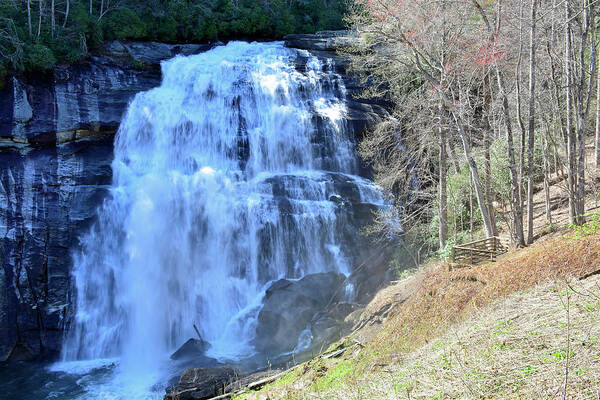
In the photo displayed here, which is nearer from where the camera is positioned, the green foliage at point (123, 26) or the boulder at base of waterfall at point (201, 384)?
the boulder at base of waterfall at point (201, 384)

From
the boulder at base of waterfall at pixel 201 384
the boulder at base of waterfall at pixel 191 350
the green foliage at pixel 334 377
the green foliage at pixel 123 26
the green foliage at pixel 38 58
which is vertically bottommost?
the boulder at base of waterfall at pixel 191 350

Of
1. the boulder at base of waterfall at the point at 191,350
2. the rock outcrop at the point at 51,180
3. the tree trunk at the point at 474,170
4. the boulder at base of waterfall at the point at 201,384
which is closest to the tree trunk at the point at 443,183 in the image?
the tree trunk at the point at 474,170

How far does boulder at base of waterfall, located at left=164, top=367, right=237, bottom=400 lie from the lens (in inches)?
430

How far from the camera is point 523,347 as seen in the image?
5.14 m

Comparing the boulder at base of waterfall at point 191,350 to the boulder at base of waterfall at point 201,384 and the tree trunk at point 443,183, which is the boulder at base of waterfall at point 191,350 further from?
the tree trunk at point 443,183

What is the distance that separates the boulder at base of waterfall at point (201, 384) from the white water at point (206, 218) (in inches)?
106

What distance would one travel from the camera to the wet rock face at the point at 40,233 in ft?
56.3

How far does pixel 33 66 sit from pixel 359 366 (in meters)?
19.6

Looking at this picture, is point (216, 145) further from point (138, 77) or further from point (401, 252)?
point (401, 252)

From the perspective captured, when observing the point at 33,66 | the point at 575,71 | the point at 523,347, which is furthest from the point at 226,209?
the point at 523,347

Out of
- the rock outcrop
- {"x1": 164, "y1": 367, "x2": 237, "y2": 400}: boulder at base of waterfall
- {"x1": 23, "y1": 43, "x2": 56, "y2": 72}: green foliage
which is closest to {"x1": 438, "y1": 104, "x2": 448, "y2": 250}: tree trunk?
the rock outcrop

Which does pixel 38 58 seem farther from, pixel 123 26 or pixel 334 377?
pixel 334 377

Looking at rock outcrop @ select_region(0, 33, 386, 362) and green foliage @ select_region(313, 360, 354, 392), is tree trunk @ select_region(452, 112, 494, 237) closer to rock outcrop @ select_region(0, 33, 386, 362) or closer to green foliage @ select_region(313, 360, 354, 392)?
rock outcrop @ select_region(0, 33, 386, 362)

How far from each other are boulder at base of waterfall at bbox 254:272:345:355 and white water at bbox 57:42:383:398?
749 millimetres
